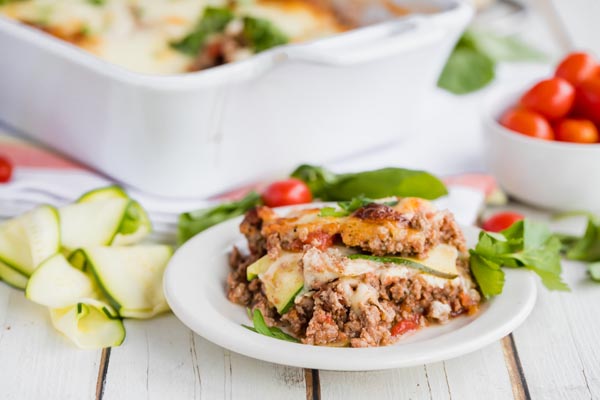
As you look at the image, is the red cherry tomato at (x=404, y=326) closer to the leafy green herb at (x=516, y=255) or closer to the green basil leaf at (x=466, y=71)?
the leafy green herb at (x=516, y=255)

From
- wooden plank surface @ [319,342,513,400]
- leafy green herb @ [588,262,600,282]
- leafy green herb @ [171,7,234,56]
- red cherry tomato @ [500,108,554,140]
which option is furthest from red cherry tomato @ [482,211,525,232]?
leafy green herb @ [171,7,234,56]

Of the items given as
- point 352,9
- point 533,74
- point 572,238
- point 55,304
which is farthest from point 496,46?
point 55,304

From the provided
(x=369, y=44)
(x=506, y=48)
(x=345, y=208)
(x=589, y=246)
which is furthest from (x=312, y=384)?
(x=506, y=48)

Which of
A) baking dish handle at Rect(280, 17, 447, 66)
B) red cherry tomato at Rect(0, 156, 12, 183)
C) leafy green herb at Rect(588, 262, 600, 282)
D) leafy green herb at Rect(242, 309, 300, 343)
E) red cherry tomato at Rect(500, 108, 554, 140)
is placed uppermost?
baking dish handle at Rect(280, 17, 447, 66)

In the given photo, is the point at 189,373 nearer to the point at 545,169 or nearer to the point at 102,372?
the point at 102,372

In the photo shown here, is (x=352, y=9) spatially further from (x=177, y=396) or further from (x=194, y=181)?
(x=177, y=396)

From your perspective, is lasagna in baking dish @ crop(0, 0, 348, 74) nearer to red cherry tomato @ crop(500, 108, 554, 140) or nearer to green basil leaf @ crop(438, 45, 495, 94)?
green basil leaf @ crop(438, 45, 495, 94)

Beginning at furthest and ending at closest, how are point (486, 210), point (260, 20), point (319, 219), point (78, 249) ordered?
point (260, 20) → point (486, 210) → point (78, 249) → point (319, 219)
